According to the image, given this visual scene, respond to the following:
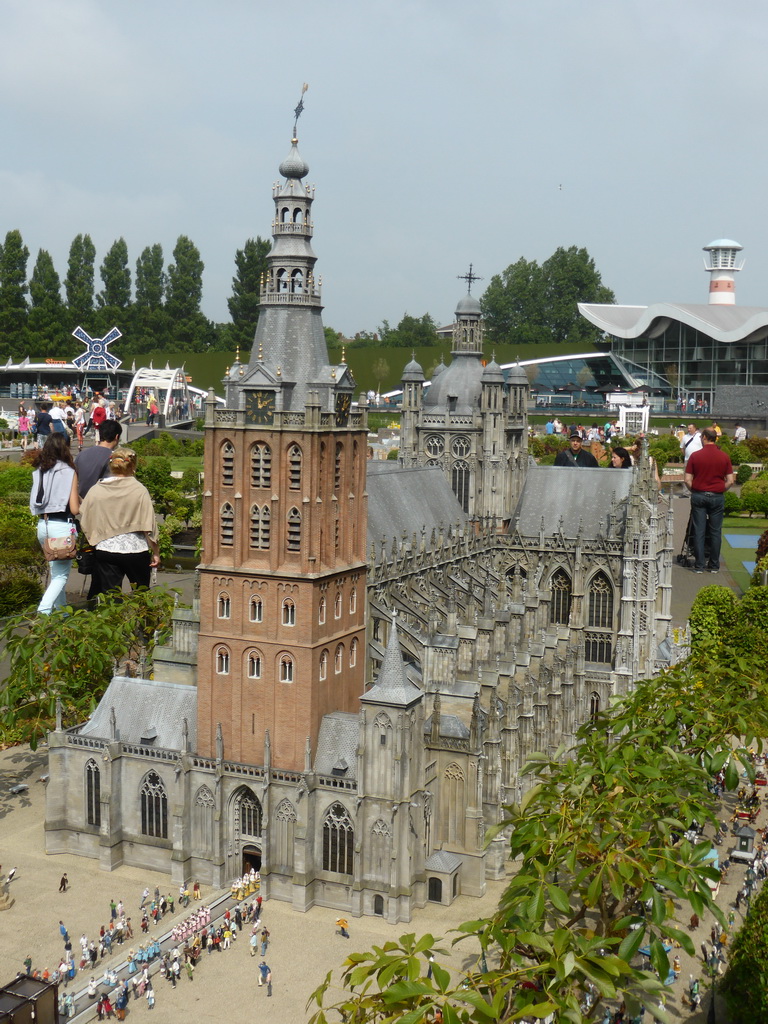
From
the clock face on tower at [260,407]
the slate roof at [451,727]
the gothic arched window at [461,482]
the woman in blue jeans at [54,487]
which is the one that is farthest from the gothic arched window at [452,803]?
the gothic arched window at [461,482]

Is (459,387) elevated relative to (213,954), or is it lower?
elevated

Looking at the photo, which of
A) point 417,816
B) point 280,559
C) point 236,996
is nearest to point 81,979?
point 236,996

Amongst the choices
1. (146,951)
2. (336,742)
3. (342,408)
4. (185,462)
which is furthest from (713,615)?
(185,462)

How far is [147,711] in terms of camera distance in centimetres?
6269

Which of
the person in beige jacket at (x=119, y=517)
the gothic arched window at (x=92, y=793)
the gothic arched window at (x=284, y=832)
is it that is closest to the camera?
the person in beige jacket at (x=119, y=517)

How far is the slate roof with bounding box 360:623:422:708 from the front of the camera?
5500 cm

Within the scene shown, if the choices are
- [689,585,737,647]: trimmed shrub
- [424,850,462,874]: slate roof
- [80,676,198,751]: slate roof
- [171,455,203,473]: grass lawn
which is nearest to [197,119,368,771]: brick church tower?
[80,676,198,751]: slate roof

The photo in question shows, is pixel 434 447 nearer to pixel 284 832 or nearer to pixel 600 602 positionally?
pixel 600 602

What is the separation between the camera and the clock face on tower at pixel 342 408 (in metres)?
59.4

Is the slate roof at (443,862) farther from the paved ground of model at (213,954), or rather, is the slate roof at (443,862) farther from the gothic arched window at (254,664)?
the gothic arched window at (254,664)

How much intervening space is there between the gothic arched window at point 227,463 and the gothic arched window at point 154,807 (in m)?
15.9

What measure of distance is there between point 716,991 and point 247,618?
27.9 meters

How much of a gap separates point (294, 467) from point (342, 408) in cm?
435

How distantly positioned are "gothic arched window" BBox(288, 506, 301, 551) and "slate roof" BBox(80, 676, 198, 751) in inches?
405
